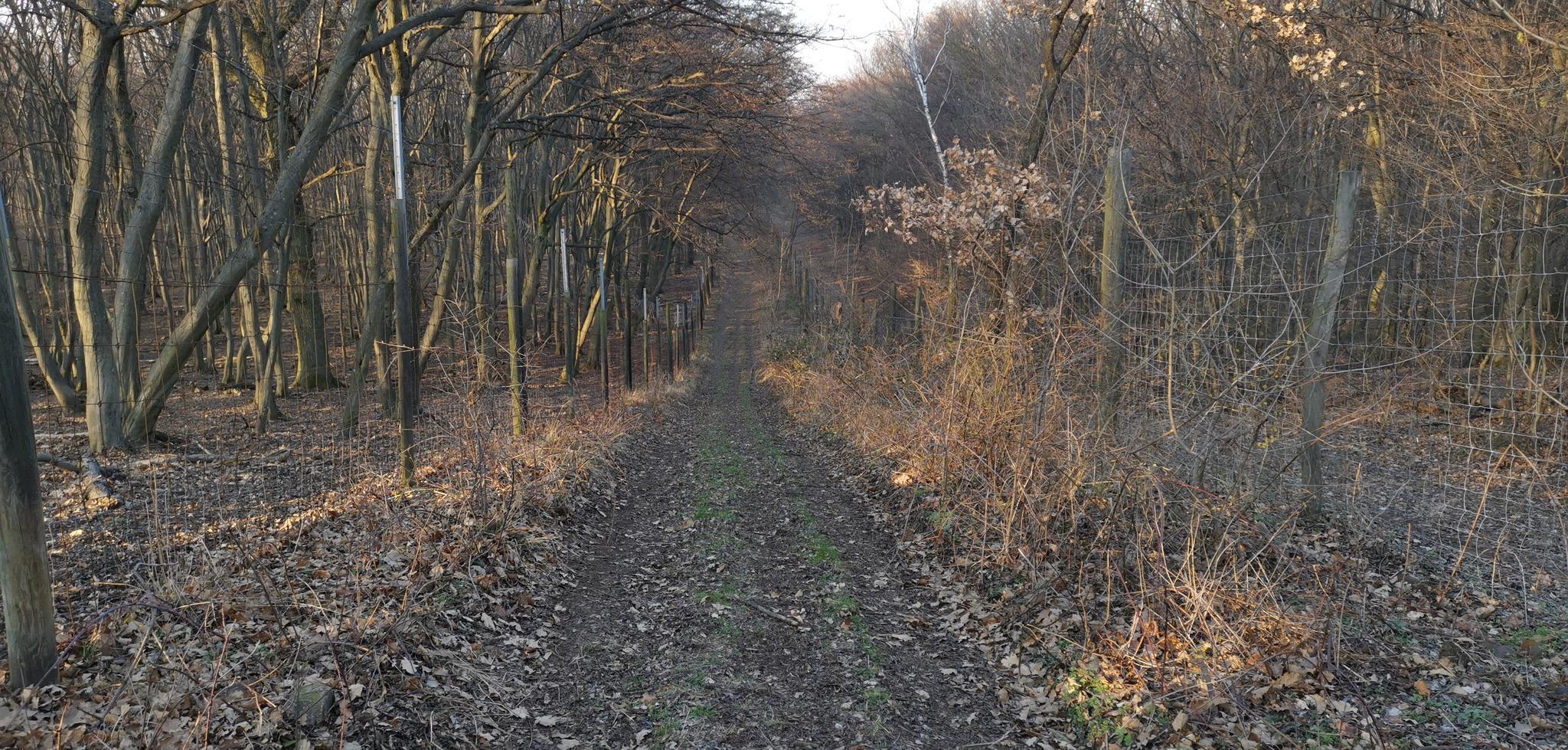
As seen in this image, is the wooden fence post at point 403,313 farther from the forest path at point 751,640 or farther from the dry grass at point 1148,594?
the dry grass at point 1148,594

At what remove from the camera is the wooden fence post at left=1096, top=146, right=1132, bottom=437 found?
18.5ft

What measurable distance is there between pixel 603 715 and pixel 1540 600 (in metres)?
5.16

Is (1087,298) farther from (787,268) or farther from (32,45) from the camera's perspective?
(787,268)

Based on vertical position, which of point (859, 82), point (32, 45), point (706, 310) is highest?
point (859, 82)

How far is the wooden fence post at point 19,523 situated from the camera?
10.2 ft

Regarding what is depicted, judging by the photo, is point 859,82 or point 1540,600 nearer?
point 1540,600

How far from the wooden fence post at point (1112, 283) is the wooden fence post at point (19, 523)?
17.6 feet

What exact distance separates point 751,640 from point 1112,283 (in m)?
3.39

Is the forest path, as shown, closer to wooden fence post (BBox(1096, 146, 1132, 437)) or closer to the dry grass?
the dry grass

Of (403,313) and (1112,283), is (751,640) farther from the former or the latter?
(403,313)

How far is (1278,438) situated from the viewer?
5082mm

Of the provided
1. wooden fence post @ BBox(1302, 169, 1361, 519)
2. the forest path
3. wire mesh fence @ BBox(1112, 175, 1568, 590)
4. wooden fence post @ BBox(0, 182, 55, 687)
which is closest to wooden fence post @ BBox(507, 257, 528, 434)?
the forest path

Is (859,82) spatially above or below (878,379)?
above

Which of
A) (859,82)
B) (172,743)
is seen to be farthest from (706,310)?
(172,743)
